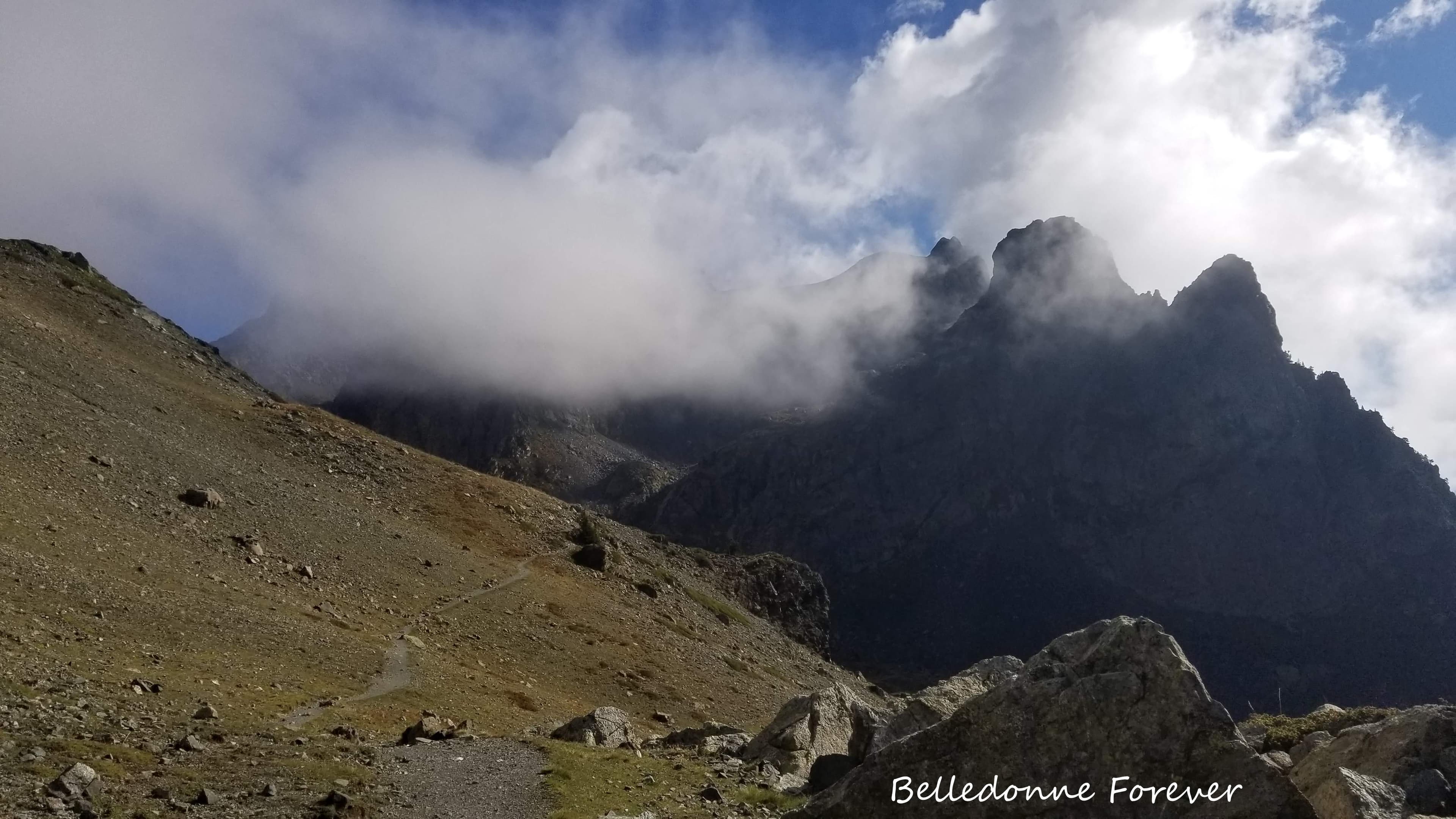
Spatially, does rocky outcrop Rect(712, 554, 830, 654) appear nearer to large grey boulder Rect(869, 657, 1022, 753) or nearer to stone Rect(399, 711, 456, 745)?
large grey boulder Rect(869, 657, 1022, 753)

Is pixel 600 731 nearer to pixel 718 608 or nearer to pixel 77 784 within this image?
pixel 77 784

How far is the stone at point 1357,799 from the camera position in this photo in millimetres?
13195

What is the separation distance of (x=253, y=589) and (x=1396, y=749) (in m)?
45.1

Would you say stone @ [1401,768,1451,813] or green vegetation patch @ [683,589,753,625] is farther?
green vegetation patch @ [683,589,753,625]

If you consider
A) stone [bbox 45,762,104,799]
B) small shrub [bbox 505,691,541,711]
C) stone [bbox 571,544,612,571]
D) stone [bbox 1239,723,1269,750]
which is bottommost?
stone [bbox 45,762,104,799]

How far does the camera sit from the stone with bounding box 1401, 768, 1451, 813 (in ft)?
49.8

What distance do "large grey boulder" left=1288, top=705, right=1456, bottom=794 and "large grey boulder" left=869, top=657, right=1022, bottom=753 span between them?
574cm

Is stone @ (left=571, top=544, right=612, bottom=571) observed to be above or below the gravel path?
above

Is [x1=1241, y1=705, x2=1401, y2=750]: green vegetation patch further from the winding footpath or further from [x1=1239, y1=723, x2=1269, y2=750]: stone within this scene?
the winding footpath

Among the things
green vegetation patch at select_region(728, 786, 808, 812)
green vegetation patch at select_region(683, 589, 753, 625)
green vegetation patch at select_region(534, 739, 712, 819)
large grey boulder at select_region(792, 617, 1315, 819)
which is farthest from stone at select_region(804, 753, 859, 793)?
green vegetation patch at select_region(683, 589, 753, 625)

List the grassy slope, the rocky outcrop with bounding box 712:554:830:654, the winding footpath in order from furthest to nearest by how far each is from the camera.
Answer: the rocky outcrop with bounding box 712:554:830:654, the winding footpath, the grassy slope

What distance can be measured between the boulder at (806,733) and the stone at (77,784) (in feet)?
55.5

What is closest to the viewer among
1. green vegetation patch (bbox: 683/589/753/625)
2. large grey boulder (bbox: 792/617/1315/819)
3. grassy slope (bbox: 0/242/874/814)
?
large grey boulder (bbox: 792/617/1315/819)

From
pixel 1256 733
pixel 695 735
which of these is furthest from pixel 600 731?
pixel 1256 733
